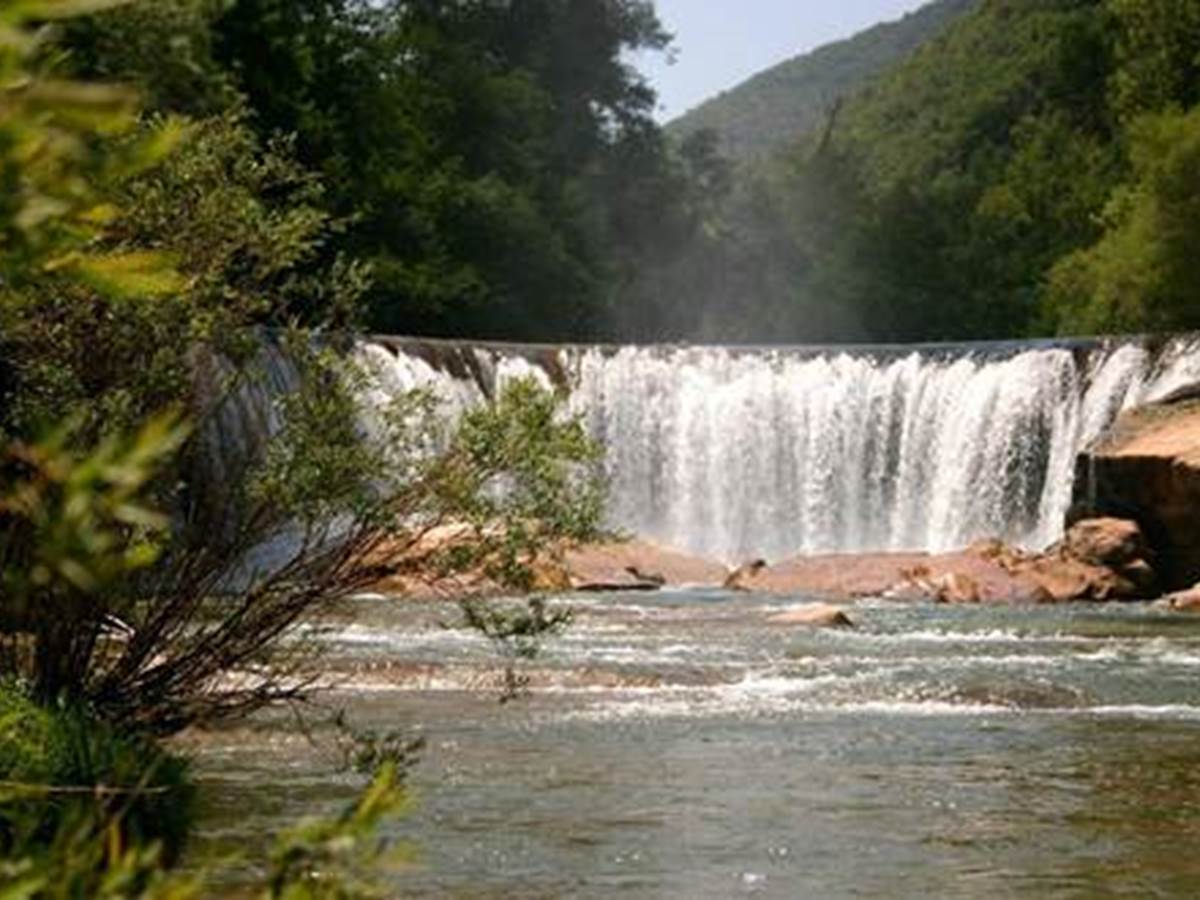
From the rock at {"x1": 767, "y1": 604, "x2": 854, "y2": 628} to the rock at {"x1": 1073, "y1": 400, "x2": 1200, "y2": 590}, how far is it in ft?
27.8

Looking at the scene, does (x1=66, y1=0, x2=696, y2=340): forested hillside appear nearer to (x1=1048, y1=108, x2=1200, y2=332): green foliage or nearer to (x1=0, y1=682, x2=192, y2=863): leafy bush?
(x1=1048, y1=108, x2=1200, y2=332): green foliage

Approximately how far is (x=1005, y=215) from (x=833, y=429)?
38732mm

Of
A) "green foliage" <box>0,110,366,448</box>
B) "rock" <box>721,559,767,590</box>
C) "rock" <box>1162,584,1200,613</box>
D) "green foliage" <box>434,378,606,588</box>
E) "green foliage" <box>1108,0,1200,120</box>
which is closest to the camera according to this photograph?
"green foliage" <box>0,110,366,448</box>

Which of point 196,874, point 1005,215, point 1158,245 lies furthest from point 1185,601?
point 1005,215

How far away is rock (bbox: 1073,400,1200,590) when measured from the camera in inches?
1254

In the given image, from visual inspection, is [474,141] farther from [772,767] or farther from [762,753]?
[772,767]

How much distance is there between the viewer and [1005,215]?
7756 cm

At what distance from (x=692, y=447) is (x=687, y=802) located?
29.5 meters

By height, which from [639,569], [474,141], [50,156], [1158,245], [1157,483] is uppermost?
[50,156]

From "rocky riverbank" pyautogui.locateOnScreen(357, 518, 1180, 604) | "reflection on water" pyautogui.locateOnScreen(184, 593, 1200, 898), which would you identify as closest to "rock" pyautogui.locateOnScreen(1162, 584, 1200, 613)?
"rocky riverbank" pyautogui.locateOnScreen(357, 518, 1180, 604)

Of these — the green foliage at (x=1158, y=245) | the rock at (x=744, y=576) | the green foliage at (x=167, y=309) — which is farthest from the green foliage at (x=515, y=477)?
the green foliage at (x=1158, y=245)

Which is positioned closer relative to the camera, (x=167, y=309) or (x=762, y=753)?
(x=167, y=309)

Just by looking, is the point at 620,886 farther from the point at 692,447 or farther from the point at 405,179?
the point at 405,179

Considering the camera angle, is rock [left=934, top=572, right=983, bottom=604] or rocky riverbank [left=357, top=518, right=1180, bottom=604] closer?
rock [left=934, top=572, right=983, bottom=604]
